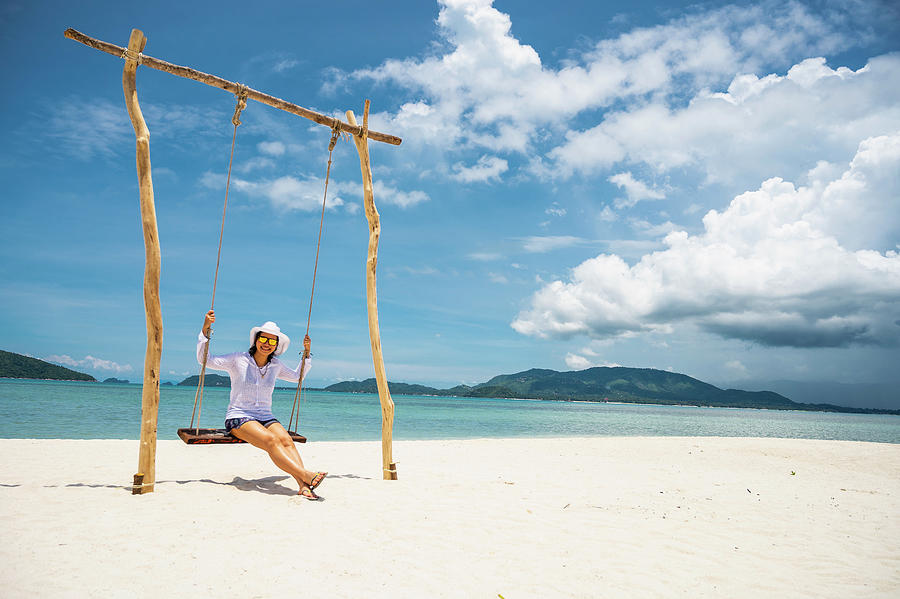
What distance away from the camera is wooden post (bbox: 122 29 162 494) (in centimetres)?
545

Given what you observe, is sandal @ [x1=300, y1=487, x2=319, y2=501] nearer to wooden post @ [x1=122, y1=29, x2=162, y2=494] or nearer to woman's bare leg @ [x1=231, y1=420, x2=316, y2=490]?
woman's bare leg @ [x1=231, y1=420, x2=316, y2=490]

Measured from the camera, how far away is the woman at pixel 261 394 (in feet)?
18.4

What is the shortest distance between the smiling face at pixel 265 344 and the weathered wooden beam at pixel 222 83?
117 inches

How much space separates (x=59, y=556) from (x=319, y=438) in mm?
14462

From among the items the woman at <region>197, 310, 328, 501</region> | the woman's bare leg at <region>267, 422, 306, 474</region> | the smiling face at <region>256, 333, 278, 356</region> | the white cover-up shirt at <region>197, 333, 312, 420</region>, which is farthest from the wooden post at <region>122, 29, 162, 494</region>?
the woman's bare leg at <region>267, 422, 306, 474</region>

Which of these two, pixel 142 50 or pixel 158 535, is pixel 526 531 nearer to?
pixel 158 535

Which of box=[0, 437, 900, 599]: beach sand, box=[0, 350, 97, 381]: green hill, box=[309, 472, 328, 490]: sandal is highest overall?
box=[309, 472, 328, 490]: sandal

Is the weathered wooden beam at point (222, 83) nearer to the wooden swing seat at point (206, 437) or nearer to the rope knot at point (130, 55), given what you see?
the rope knot at point (130, 55)

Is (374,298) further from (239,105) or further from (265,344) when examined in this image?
(239,105)

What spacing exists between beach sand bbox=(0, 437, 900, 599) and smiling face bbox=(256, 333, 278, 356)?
1580mm

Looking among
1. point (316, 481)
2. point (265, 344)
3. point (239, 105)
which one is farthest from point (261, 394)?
point (239, 105)

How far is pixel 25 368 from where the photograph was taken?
95.7m

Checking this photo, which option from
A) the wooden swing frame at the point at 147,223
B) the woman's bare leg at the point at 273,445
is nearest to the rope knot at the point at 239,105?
the wooden swing frame at the point at 147,223

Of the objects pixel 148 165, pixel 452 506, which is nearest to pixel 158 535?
pixel 452 506
